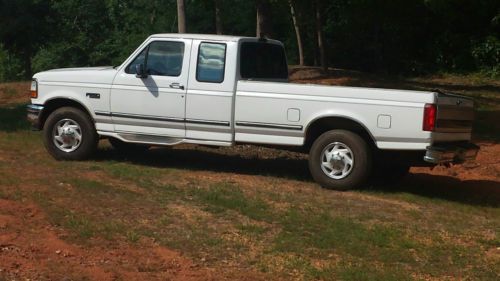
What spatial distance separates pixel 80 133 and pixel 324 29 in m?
18.9

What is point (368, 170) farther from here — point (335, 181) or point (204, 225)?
point (204, 225)

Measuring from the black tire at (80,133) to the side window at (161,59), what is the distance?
920 millimetres

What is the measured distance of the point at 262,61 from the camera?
10.3m

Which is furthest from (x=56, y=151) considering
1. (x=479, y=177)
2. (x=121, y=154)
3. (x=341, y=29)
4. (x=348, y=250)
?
(x=341, y=29)

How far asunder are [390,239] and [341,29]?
71.8ft

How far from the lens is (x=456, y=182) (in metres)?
10.7

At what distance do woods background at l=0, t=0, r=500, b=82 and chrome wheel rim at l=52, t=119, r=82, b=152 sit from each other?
5627mm

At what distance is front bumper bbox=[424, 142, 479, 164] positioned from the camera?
8570 millimetres

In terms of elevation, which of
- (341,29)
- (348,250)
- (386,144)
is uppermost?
(341,29)

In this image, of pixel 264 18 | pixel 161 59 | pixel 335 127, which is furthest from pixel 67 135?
pixel 264 18

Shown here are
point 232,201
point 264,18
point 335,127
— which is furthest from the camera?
point 264,18

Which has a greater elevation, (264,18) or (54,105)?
(264,18)

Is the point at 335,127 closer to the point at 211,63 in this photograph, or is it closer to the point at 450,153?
the point at 450,153

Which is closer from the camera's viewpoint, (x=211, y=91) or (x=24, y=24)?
(x=211, y=91)
